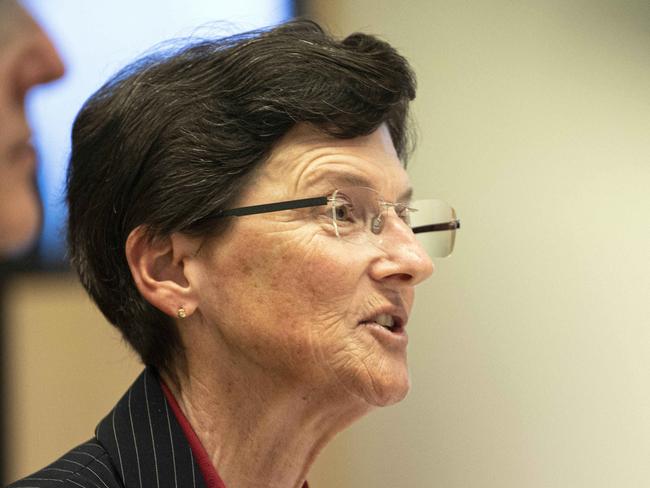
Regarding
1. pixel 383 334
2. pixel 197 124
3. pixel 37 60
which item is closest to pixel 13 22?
pixel 37 60

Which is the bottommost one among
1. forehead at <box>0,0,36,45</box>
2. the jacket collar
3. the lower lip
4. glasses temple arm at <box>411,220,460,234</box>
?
the jacket collar

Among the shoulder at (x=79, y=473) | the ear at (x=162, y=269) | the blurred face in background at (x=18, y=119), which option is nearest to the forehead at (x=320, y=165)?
the ear at (x=162, y=269)

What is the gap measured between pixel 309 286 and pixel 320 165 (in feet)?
0.71

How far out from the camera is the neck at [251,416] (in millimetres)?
1605

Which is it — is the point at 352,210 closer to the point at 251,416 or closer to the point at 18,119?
the point at 251,416

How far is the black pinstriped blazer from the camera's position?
1479 millimetres

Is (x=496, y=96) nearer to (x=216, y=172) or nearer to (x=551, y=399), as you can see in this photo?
(x=551, y=399)

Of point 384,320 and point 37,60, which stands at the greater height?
point 37,60

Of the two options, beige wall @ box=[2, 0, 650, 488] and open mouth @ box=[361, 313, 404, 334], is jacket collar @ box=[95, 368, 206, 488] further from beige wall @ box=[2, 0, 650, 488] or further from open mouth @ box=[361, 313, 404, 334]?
beige wall @ box=[2, 0, 650, 488]

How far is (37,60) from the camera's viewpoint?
7.78ft

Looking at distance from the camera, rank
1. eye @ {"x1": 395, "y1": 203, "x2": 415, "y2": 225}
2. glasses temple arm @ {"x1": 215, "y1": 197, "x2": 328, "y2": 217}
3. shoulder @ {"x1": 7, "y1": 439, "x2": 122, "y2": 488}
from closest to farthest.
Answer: shoulder @ {"x1": 7, "y1": 439, "x2": 122, "y2": 488} < glasses temple arm @ {"x1": 215, "y1": 197, "x2": 328, "y2": 217} < eye @ {"x1": 395, "y1": 203, "x2": 415, "y2": 225}

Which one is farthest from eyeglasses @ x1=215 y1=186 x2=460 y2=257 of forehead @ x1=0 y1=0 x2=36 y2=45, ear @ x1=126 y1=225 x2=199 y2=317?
forehead @ x1=0 y1=0 x2=36 y2=45

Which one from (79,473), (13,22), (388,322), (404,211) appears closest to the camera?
(79,473)

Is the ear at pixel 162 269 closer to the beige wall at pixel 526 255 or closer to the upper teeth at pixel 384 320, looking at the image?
the upper teeth at pixel 384 320
